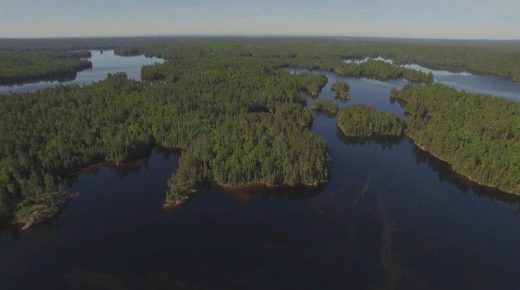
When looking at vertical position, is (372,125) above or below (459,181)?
above

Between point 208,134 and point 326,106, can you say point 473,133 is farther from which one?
point 208,134

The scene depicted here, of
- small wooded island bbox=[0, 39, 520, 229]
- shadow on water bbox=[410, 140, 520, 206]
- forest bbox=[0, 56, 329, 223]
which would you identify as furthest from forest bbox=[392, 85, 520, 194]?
forest bbox=[0, 56, 329, 223]

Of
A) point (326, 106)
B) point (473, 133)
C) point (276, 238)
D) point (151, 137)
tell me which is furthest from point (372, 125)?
point (151, 137)

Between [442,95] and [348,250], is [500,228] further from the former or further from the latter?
[442,95]

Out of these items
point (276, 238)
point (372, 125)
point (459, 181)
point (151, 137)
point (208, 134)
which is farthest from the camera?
point (372, 125)

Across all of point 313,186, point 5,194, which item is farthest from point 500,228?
point 5,194

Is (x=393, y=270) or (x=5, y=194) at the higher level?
(x=5, y=194)
